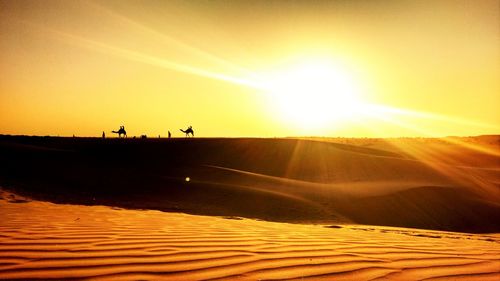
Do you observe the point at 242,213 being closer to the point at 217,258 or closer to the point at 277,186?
the point at 277,186

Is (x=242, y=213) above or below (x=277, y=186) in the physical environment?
below

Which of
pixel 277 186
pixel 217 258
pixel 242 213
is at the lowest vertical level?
pixel 242 213

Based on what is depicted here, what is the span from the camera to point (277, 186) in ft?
59.5

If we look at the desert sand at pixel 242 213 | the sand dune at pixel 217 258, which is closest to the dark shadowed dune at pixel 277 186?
the desert sand at pixel 242 213

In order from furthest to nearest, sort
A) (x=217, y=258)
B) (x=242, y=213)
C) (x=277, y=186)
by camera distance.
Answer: (x=277, y=186) → (x=242, y=213) → (x=217, y=258)

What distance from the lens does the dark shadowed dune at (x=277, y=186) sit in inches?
533

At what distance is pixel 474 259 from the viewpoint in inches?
144

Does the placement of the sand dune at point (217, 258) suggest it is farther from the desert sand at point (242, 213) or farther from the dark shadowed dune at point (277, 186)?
the dark shadowed dune at point (277, 186)

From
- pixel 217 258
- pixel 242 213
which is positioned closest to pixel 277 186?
pixel 242 213

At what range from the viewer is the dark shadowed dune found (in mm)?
13539

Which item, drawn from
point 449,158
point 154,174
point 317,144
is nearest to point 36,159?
point 154,174

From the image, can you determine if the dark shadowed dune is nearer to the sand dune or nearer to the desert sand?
the desert sand

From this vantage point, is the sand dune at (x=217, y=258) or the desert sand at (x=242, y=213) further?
the desert sand at (x=242, y=213)

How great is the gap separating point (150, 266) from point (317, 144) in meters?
30.5
